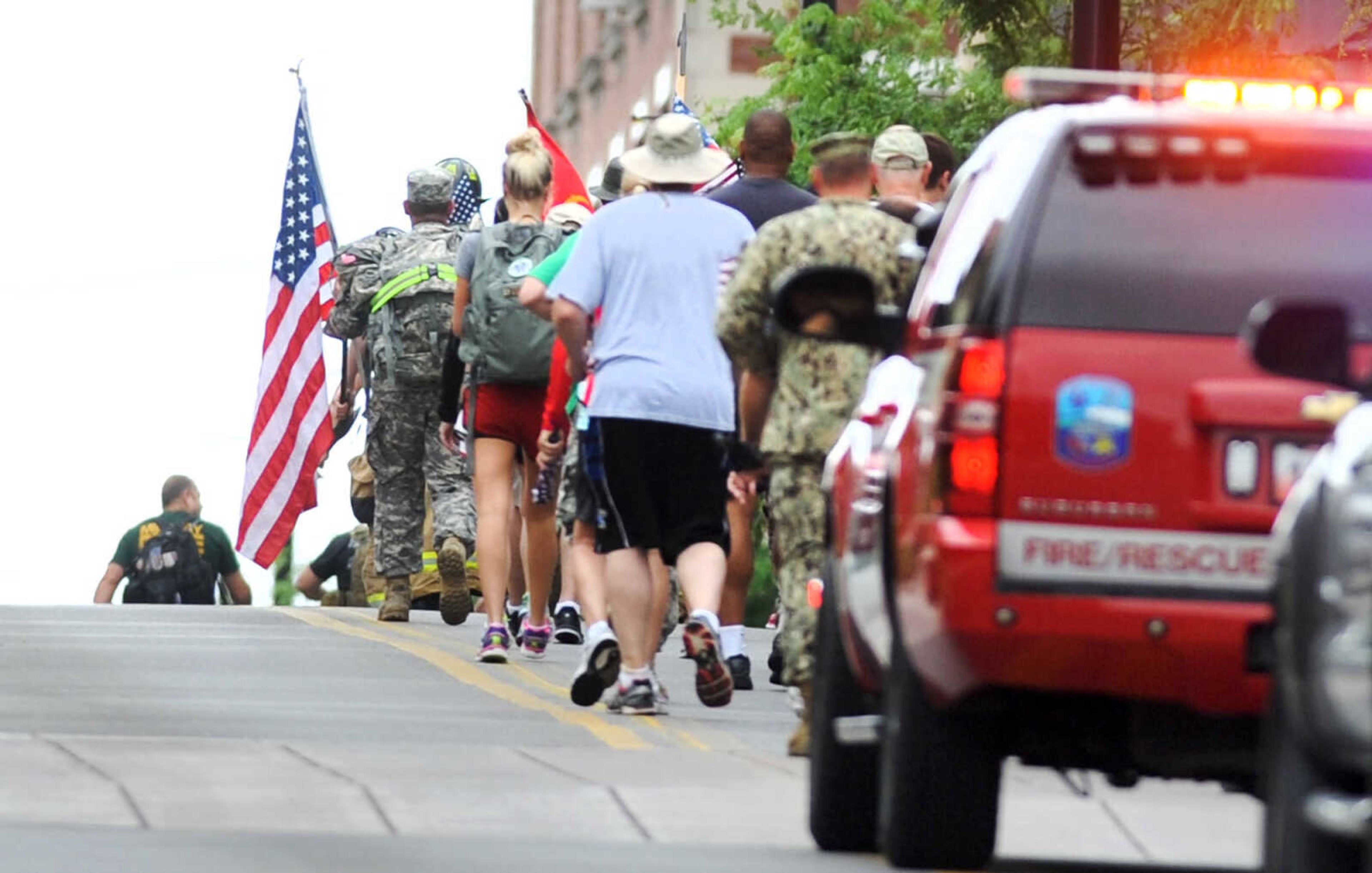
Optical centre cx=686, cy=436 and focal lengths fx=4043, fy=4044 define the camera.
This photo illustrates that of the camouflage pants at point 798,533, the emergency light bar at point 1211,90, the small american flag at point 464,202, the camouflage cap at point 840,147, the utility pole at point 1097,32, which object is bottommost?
the camouflage pants at point 798,533

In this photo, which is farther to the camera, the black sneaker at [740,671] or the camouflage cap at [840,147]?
the black sneaker at [740,671]

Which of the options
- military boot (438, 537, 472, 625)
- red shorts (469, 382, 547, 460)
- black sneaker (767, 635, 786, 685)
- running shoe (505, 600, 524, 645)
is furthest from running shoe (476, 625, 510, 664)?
military boot (438, 537, 472, 625)

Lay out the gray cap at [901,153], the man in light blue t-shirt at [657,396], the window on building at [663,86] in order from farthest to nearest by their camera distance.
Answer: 1. the window on building at [663,86]
2. the gray cap at [901,153]
3. the man in light blue t-shirt at [657,396]

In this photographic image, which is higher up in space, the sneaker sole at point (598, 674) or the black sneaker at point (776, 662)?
the sneaker sole at point (598, 674)

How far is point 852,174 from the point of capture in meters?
11.3

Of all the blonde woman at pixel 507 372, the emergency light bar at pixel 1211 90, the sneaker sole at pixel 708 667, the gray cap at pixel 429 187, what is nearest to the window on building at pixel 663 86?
the gray cap at pixel 429 187

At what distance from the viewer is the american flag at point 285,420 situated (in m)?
26.3

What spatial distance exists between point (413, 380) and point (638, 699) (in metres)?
5.22

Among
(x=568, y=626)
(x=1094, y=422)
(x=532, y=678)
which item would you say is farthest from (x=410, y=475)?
(x=1094, y=422)

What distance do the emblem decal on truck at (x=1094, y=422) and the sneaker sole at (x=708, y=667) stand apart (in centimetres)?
465

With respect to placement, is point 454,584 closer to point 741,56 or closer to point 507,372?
point 507,372

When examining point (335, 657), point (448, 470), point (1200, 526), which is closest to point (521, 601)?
point (448, 470)

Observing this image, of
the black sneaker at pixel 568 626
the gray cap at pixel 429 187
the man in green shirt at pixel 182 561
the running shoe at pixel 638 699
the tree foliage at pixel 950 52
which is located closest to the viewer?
the running shoe at pixel 638 699

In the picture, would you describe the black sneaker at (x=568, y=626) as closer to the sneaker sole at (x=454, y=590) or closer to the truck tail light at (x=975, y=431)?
the sneaker sole at (x=454, y=590)
